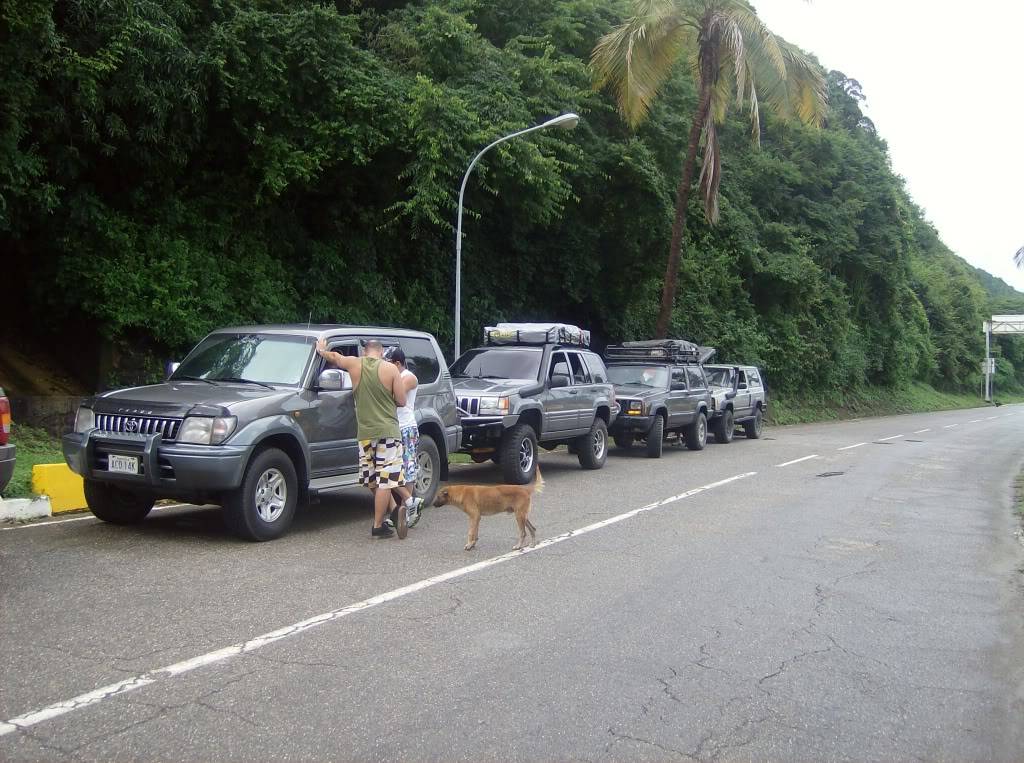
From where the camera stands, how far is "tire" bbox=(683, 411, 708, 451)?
19.7 metres

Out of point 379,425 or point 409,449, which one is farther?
point 409,449

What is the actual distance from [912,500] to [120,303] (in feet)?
41.5

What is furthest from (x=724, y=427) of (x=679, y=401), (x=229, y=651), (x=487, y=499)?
(x=229, y=651)

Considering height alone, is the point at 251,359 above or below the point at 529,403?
above

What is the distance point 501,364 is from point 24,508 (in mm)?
7038

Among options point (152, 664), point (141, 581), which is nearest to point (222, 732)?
point (152, 664)

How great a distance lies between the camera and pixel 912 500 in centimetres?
1259

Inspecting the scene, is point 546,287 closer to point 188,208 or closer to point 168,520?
point 188,208

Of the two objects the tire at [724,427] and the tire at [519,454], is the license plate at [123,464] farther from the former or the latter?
the tire at [724,427]

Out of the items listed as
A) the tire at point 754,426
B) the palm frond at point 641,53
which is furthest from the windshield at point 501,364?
the tire at point 754,426

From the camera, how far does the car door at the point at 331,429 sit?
8.63 meters

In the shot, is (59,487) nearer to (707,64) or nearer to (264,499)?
(264,499)

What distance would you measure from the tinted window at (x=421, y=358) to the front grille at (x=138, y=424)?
10.2 ft

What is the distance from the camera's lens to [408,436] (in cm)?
877
